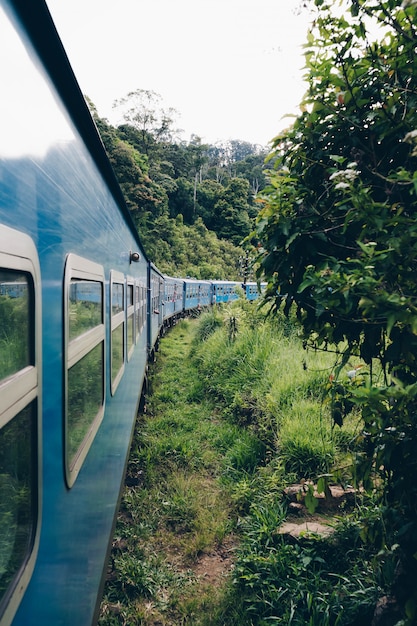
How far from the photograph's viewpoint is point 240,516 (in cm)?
399

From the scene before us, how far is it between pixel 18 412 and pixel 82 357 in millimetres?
818

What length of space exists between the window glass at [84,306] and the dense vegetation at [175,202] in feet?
80.7

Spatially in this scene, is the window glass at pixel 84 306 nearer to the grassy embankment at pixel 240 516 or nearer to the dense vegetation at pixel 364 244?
the dense vegetation at pixel 364 244

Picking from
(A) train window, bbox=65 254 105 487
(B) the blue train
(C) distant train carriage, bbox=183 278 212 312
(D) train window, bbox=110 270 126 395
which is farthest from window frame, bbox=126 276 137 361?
(C) distant train carriage, bbox=183 278 212 312

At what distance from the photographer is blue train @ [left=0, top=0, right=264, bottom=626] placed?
0.97m

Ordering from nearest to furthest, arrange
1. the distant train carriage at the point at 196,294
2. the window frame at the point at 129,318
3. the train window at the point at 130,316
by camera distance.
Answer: the window frame at the point at 129,318, the train window at the point at 130,316, the distant train carriage at the point at 196,294

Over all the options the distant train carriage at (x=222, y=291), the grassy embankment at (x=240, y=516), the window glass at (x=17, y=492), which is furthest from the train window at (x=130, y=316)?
the distant train carriage at (x=222, y=291)

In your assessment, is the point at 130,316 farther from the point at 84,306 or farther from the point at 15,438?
the point at 15,438

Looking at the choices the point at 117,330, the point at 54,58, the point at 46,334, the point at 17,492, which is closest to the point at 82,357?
the point at 46,334

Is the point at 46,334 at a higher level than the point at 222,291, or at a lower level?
higher

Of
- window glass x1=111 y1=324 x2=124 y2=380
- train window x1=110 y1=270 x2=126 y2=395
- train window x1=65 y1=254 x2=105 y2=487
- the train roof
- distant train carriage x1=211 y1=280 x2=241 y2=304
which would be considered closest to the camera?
the train roof

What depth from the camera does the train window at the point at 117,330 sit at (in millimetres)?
2814

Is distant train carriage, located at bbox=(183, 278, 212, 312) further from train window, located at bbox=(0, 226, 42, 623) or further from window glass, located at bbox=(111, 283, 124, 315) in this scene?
train window, located at bbox=(0, 226, 42, 623)

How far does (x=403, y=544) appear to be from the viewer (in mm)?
2070
